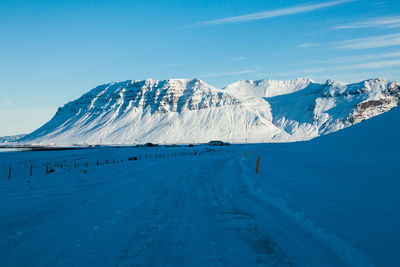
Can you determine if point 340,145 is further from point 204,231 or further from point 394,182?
point 204,231

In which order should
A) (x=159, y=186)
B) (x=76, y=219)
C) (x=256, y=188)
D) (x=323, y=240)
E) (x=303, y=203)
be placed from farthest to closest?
(x=159, y=186) < (x=256, y=188) < (x=303, y=203) < (x=76, y=219) < (x=323, y=240)

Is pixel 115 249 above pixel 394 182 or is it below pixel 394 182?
below

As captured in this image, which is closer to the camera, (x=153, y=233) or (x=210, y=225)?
(x=153, y=233)

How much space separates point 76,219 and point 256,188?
8753mm

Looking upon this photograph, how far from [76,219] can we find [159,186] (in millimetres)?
7516

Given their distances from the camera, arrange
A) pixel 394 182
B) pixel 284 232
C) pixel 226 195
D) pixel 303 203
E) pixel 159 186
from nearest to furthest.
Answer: pixel 284 232 < pixel 303 203 < pixel 394 182 < pixel 226 195 < pixel 159 186

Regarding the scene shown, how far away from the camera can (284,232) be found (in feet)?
27.0

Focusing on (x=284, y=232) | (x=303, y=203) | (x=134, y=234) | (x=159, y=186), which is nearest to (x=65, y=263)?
(x=134, y=234)

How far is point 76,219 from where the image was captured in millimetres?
9727

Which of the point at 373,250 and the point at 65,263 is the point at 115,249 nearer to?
the point at 65,263

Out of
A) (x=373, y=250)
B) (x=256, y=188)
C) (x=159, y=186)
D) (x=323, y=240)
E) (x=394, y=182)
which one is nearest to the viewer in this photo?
(x=373, y=250)

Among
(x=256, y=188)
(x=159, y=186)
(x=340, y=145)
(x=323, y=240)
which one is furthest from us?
(x=340, y=145)

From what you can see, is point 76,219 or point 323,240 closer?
point 323,240

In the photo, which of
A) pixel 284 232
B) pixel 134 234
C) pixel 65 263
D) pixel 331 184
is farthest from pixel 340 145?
pixel 65 263
